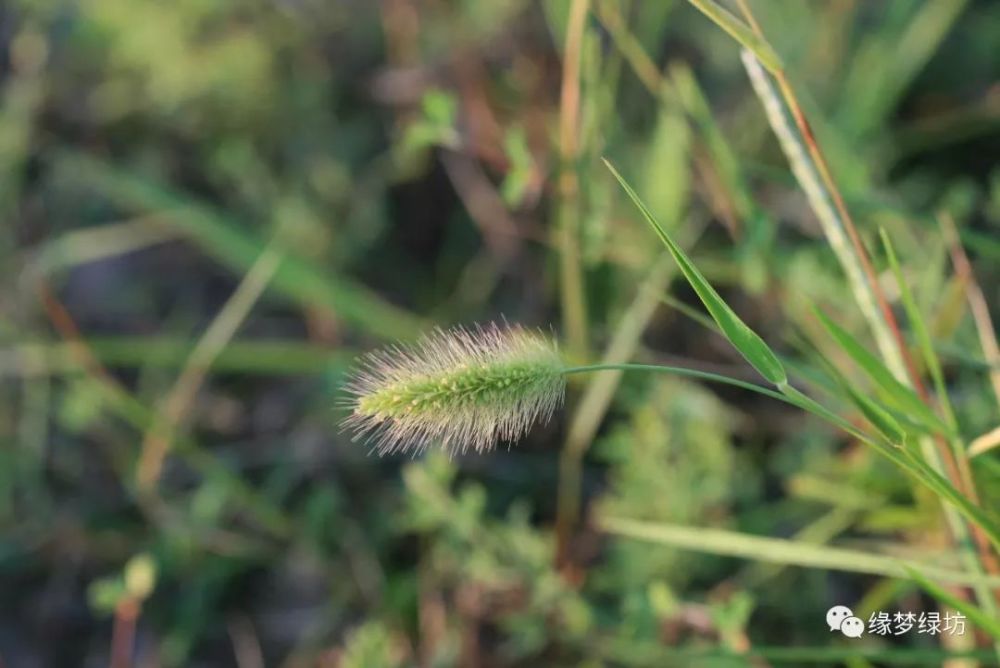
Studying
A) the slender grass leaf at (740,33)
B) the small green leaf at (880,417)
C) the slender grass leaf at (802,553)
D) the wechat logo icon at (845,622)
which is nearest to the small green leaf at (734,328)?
the small green leaf at (880,417)

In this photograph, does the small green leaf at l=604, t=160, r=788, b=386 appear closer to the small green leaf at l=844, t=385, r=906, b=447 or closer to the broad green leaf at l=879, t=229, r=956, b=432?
the small green leaf at l=844, t=385, r=906, b=447

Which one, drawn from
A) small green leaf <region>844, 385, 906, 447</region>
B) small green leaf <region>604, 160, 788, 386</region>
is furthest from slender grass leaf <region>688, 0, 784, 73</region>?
small green leaf <region>844, 385, 906, 447</region>

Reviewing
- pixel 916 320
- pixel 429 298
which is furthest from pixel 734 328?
pixel 429 298

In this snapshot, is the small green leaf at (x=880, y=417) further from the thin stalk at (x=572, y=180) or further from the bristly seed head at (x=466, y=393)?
the thin stalk at (x=572, y=180)

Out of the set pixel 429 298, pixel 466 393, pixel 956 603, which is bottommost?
pixel 466 393

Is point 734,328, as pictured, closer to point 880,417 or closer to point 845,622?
point 880,417

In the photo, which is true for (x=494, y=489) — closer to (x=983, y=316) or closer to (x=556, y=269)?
(x=556, y=269)

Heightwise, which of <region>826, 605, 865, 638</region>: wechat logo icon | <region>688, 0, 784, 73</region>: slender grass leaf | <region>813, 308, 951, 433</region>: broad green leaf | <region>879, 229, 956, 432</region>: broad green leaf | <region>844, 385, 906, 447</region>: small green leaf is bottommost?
<region>844, 385, 906, 447</region>: small green leaf
